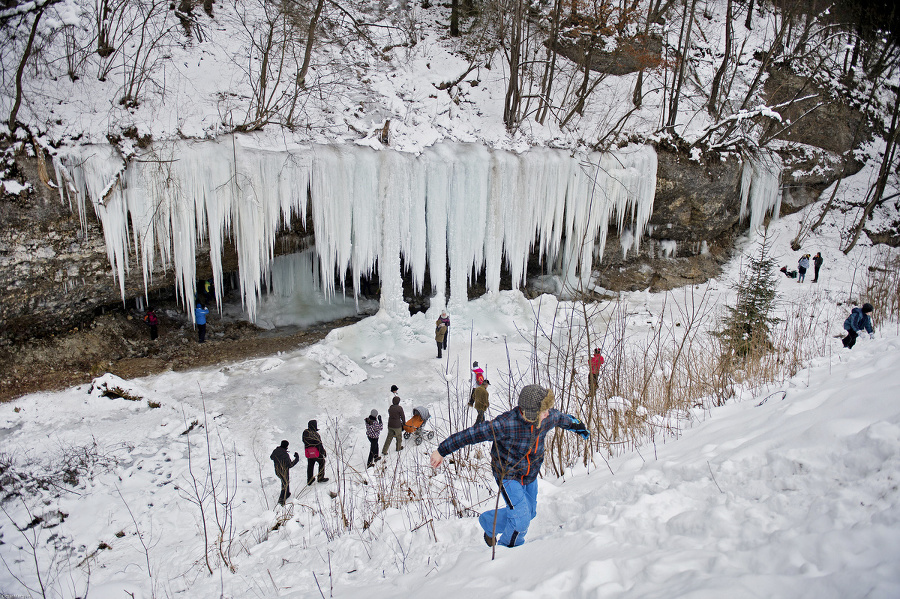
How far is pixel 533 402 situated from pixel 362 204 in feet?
25.2

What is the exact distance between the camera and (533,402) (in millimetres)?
2773

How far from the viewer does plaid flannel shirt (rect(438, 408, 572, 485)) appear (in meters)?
2.85

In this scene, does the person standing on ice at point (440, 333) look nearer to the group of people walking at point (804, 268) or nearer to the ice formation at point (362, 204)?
the ice formation at point (362, 204)

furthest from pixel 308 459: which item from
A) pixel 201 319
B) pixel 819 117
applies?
pixel 819 117

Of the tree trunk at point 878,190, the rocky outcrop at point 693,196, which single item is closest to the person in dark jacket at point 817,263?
the tree trunk at point 878,190

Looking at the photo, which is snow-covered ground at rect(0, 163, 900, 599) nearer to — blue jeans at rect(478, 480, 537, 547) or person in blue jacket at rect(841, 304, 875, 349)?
blue jeans at rect(478, 480, 537, 547)

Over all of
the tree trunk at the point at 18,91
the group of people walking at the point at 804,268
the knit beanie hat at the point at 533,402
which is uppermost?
the tree trunk at the point at 18,91

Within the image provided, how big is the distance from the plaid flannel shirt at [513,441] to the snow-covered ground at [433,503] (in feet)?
1.21

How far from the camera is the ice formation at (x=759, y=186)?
44.0 ft

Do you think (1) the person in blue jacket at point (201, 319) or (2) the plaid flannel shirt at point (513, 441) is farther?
(1) the person in blue jacket at point (201, 319)

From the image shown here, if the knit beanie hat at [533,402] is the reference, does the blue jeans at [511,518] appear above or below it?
below

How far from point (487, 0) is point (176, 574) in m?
15.2

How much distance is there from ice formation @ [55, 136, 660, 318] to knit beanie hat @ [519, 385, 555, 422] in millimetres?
5043

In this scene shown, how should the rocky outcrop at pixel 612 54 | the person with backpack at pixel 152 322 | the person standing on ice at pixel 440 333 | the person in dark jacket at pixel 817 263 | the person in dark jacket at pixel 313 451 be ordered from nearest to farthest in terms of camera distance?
the person in dark jacket at pixel 313 451 → the person standing on ice at pixel 440 333 → the person with backpack at pixel 152 322 → the person in dark jacket at pixel 817 263 → the rocky outcrop at pixel 612 54
